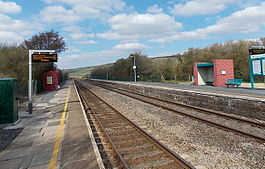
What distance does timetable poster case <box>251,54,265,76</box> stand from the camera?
47.0 ft

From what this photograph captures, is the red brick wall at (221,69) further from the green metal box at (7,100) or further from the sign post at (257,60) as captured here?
the green metal box at (7,100)

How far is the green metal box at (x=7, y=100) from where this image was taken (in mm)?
7289

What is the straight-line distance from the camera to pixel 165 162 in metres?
3.94

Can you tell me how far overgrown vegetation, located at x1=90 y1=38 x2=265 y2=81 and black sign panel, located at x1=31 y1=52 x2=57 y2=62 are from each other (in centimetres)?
3240

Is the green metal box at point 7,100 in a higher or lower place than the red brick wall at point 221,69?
lower

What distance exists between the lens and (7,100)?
24.2 feet

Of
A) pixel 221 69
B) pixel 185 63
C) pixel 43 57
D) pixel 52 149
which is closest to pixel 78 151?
pixel 52 149

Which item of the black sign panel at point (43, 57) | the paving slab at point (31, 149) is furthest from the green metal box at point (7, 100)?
the black sign panel at point (43, 57)

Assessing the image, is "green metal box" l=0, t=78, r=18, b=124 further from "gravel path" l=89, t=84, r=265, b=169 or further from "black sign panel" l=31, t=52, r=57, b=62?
"gravel path" l=89, t=84, r=265, b=169

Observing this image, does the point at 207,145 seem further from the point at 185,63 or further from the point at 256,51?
the point at 185,63

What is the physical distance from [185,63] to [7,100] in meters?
43.5

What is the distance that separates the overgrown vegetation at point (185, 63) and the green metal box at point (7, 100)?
34508mm

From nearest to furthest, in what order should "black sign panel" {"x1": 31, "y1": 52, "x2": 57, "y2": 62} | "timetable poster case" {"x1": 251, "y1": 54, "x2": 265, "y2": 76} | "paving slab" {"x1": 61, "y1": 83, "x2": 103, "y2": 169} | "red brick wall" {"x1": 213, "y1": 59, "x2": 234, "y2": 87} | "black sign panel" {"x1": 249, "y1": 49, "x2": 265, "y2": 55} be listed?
"paving slab" {"x1": 61, "y1": 83, "x2": 103, "y2": 169}, "black sign panel" {"x1": 31, "y1": 52, "x2": 57, "y2": 62}, "timetable poster case" {"x1": 251, "y1": 54, "x2": 265, "y2": 76}, "black sign panel" {"x1": 249, "y1": 49, "x2": 265, "y2": 55}, "red brick wall" {"x1": 213, "y1": 59, "x2": 234, "y2": 87}

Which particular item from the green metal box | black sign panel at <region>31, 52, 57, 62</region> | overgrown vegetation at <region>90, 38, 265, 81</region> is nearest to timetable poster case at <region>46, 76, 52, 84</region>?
black sign panel at <region>31, 52, 57, 62</region>
